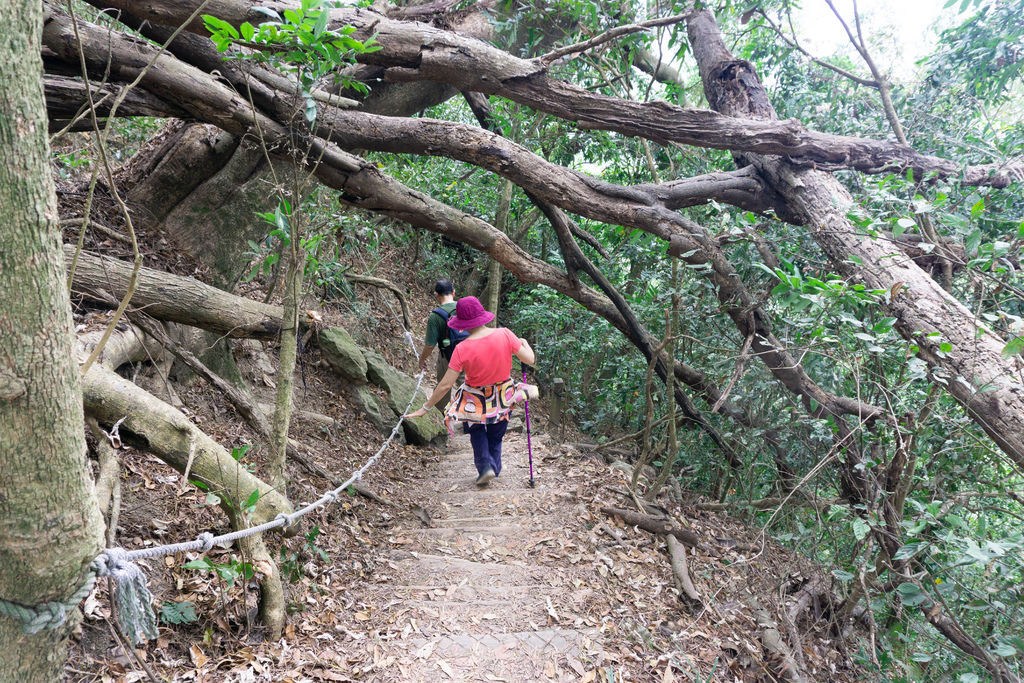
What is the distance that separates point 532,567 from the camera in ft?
15.3

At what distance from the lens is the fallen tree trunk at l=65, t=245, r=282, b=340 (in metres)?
4.31

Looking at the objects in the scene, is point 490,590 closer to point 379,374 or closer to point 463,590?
point 463,590

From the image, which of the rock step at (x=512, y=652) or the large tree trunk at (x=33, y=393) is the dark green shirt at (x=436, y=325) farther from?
the large tree trunk at (x=33, y=393)

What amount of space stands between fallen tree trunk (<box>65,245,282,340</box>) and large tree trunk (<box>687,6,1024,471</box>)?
447 cm

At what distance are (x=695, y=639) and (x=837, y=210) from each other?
3.76 meters

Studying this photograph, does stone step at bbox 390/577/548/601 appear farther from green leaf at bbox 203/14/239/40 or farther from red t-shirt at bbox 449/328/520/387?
green leaf at bbox 203/14/239/40

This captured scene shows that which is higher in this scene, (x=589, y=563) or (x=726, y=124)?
(x=726, y=124)

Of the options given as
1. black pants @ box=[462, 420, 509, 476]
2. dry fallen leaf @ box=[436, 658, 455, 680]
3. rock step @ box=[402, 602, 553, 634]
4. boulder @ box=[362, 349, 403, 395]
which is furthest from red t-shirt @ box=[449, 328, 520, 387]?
boulder @ box=[362, 349, 403, 395]

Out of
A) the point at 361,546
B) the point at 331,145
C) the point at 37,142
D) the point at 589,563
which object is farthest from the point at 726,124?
the point at 37,142

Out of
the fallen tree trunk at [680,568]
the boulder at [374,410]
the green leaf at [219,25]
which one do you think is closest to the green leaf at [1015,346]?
the fallen tree trunk at [680,568]

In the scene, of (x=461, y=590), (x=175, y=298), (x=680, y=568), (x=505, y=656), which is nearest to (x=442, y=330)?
(x=175, y=298)

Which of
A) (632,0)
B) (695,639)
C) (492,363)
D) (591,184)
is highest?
(632,0)

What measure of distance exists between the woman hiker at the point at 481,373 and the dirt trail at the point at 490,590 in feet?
2.77

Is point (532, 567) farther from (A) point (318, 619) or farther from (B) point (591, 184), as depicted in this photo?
(B) point (591, 184)
